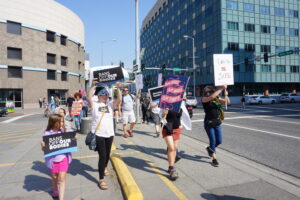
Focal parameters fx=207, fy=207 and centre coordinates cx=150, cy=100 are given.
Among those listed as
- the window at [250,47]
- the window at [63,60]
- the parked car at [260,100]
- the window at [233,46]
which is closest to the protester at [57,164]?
the parked car at [260,100]

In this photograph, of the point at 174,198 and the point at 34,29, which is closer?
the point at 174,198

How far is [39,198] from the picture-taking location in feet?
11.4

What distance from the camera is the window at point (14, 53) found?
1220 inches

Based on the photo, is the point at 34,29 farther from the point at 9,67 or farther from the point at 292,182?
the point at 292,182

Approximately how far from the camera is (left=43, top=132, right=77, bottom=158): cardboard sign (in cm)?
316

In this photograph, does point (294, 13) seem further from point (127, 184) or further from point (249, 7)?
point (127, 184)

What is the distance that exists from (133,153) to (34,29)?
35.6 metres

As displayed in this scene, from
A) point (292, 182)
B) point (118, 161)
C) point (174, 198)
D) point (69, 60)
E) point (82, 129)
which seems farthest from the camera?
point (69, 60)

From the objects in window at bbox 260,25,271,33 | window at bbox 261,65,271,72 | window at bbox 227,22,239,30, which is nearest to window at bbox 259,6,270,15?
window at bbox 260,25,271,33

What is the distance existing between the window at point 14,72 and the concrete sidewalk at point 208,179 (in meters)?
32.4

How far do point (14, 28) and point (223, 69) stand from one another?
36220 millimetres

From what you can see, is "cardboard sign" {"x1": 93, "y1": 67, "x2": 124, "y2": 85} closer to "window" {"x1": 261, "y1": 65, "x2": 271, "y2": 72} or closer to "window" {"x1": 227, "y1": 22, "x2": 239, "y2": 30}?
"window" {"x1": 227, "y1": 22, "x2": 239, "y2": 30}

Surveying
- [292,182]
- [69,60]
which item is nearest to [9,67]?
[69,60]

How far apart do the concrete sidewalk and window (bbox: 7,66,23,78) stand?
32444 mm
